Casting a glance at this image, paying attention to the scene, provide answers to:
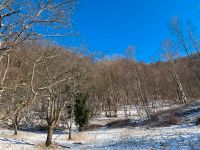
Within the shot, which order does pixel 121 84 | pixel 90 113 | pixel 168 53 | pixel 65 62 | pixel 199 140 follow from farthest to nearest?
pixel 121 84 → pixel 168 53 → pixel 90 113 → pixel 65 62 → pixel 199 140

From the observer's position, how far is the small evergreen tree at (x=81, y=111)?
28.2 m

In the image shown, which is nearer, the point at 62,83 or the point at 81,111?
the point at 62,83

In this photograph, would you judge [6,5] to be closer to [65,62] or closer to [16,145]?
[65,62]

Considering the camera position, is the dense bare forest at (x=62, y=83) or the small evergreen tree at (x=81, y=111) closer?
the dense bare forest at (x=62, y=83)

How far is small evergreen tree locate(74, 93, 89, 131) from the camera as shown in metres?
28.2

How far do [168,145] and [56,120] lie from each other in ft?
26.6

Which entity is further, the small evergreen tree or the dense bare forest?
the small evergreen tree

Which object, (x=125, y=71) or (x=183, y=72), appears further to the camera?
(x=183, y=72)

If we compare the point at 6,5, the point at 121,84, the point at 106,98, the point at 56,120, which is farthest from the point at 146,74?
the point at 6,5

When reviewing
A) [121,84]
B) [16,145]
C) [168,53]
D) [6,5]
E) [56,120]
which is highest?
[168,53]

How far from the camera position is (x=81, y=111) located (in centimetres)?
2831

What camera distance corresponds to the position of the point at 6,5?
5.65 m

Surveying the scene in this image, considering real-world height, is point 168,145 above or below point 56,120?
below

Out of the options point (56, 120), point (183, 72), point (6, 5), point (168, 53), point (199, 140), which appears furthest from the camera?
point (183, 72)
